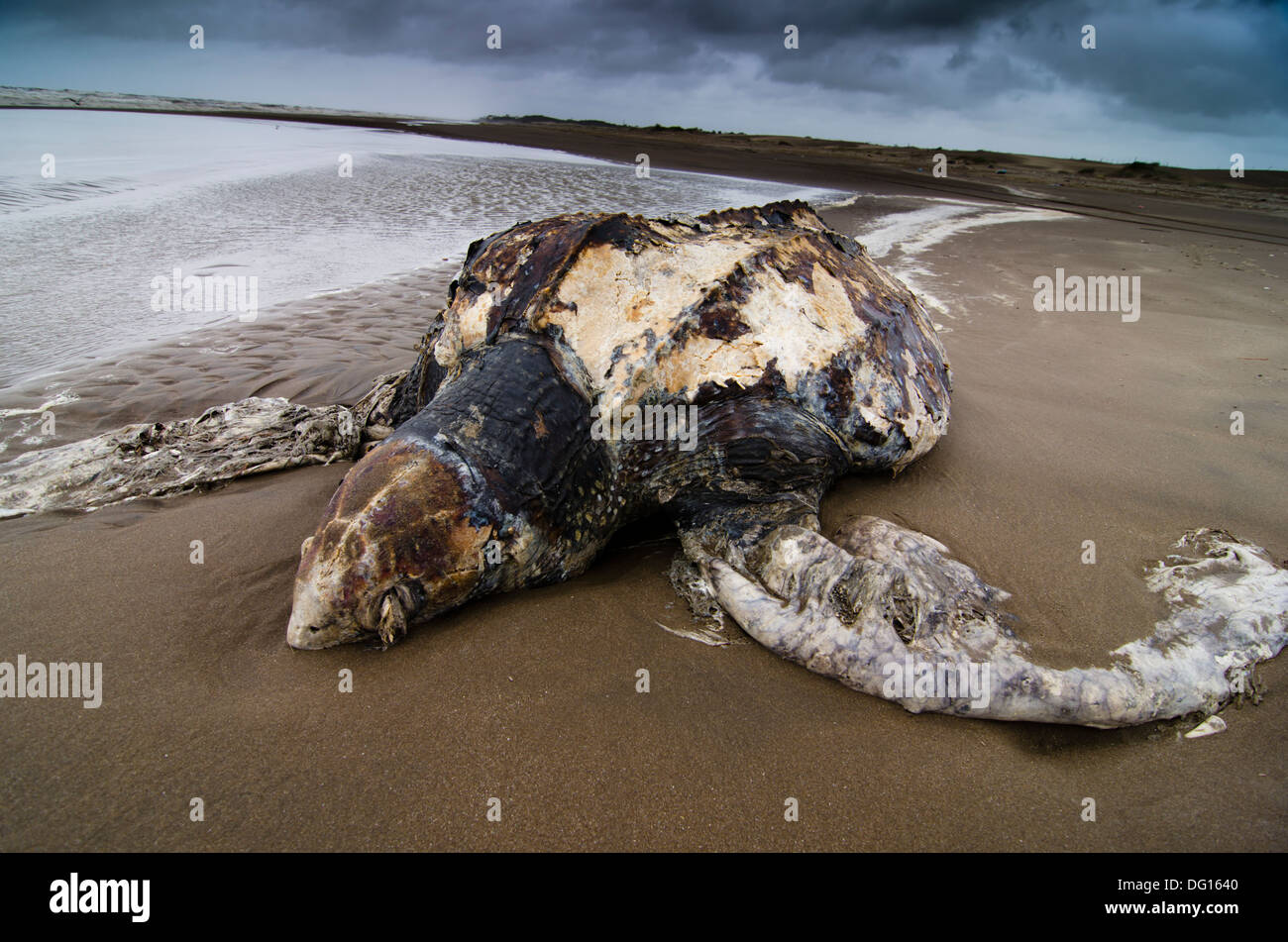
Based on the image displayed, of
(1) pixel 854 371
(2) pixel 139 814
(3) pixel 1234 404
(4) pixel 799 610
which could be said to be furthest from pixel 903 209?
(2) pixel 139 814

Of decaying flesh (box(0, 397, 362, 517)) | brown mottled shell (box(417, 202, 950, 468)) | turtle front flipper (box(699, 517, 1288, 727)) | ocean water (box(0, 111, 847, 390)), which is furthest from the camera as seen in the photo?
ocean water (box(0, 111, 847, 390))

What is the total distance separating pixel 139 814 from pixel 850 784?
1823 millimetres

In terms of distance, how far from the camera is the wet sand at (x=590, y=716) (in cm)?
166

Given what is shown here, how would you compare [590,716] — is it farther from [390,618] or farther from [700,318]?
[700,318]

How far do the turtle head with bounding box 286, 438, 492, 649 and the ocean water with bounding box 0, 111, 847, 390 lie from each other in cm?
389

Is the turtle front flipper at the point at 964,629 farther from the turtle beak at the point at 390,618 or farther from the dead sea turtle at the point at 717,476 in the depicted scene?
the turtle beak at the point at 390,618

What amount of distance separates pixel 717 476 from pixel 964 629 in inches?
43.5

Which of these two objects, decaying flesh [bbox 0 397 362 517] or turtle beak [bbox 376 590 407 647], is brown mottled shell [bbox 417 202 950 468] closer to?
decaying flesh [bbox 0 397 362 517]

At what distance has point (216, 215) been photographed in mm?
8680

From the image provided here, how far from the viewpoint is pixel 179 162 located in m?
12.9

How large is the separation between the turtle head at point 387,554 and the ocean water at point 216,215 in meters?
3.89

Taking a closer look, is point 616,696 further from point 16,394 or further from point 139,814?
point 16,394

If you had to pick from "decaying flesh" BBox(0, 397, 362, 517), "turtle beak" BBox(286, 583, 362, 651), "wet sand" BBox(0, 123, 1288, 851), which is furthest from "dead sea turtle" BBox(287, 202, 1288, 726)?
"decaying flesh" BBox(0, 397, 362, 517)

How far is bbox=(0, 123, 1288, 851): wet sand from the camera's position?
1660 millimetres
